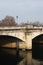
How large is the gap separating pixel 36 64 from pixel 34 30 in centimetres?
1056

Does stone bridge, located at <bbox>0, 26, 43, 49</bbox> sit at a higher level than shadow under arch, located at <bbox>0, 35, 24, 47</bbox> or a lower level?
higher

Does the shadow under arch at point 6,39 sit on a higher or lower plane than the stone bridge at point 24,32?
lower

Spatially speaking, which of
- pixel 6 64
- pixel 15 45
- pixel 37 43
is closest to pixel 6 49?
pixel 15 45

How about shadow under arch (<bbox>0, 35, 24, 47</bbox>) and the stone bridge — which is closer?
the stone bridge

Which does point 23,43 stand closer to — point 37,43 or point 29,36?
point 29,36

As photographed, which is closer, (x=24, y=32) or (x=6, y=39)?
(x=24, y=32)

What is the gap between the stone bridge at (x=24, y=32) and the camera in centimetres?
3312

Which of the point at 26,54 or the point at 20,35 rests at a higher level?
the point at 20,35

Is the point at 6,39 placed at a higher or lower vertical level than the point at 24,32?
lower

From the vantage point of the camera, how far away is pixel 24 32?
33.2 metres

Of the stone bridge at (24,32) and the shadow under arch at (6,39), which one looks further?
the shadow under arch at (6,39)

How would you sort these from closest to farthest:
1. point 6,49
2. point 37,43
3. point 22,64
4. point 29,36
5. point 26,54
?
point 22,64 < point 26,54 < point 29,36 < point 6,49 < point 37,43

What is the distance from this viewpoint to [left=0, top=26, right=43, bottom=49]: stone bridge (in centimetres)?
3312

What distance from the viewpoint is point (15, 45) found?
1399 inches
